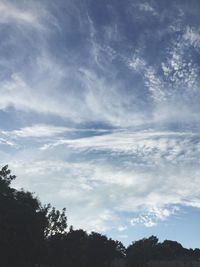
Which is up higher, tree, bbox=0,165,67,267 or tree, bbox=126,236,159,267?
tree, bbox=126,236,159,267

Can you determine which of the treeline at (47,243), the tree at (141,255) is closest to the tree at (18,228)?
the treeline at (47,243)

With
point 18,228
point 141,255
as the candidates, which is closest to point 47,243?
point 18,228

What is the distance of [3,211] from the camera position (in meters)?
59.1

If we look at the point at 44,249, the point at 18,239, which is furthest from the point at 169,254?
the point at 18,239

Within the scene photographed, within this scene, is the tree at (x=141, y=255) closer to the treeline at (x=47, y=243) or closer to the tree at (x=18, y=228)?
the treeline at (x=47, y=243)

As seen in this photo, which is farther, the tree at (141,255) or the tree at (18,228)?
the tree at (141,255)

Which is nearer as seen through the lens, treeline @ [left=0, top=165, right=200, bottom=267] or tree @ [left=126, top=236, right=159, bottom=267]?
treeline @ [left=0, top=165, right=200, bottom=267]

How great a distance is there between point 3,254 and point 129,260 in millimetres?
69769

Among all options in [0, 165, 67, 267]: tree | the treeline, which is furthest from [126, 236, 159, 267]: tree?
[0, 165, 67, 267]: tree

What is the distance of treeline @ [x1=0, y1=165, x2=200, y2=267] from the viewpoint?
194ft

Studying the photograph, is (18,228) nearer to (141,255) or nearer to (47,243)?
(47,243)

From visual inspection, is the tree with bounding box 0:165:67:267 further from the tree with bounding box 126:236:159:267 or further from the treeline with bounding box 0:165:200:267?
the tree with bounding box 126:236:159:267

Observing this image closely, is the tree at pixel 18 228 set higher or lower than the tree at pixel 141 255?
lower

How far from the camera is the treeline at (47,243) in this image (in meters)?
59.2
